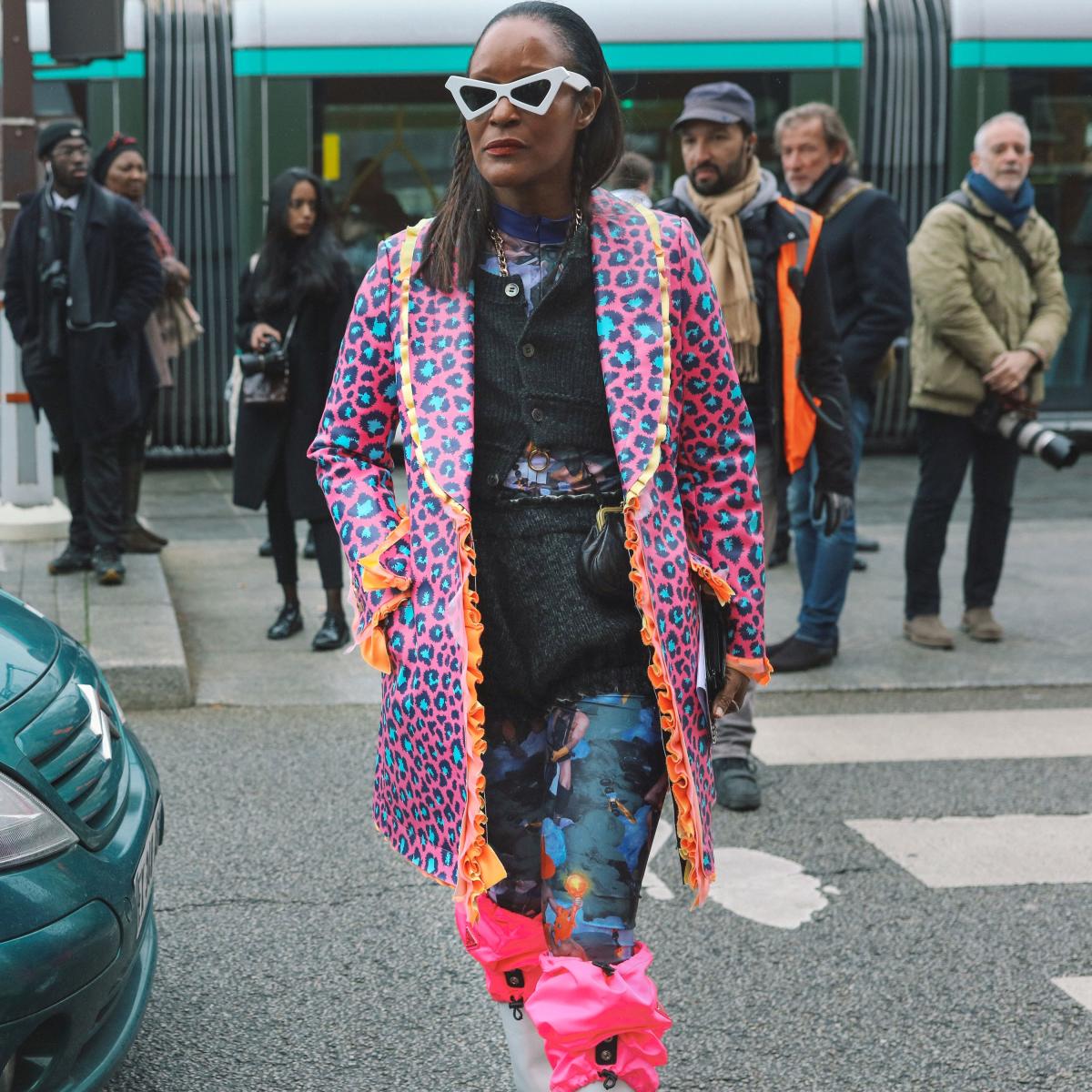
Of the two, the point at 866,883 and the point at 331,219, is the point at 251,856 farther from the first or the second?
the point at 331,219

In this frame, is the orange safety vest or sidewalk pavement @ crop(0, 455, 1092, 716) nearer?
the orange safety vest

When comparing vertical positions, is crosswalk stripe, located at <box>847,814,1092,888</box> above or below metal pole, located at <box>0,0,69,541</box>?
below

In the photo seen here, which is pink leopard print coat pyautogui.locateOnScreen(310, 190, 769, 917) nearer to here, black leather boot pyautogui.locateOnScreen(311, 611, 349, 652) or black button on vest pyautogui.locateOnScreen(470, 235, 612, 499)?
black button on vest pyautogui.locateOnScreen(470, 235, 612, 499)

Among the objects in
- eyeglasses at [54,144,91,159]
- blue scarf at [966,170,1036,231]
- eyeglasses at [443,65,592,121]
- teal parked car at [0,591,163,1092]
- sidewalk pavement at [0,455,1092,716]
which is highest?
eyeglasses at [443,65,592,121]

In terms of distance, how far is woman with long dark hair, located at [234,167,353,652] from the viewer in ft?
22.2

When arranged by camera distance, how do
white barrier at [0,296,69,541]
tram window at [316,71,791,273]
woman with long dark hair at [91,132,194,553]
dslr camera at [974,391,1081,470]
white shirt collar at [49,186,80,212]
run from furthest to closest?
tram window at [316,71,791,273] < white barrier at [0,296,69,541] < woman with long dark hair at [91,132,194,553] < white shirt collar at [49,186,80,212] < dslr camera at [974,391,1081,470]

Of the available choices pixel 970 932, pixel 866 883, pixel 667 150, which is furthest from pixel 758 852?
pixel 667 150

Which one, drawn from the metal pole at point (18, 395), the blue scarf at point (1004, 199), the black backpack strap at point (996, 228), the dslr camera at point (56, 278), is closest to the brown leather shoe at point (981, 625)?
the black backpack strap at point (996, 228)

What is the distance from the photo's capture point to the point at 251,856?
4543mm

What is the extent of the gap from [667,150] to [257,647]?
6.10m

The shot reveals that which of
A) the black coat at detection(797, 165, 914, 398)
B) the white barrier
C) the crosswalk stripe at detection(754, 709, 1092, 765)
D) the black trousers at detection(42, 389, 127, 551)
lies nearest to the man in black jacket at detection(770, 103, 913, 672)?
the black coat at detection(797, 165, 914, 398)

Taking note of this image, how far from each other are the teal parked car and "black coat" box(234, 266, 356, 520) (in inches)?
146

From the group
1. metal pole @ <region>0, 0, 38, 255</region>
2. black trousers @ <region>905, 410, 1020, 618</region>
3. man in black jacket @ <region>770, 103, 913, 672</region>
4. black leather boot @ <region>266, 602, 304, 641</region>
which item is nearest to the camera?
man in black jacket @ <region>770, 103, 913, 672</region>

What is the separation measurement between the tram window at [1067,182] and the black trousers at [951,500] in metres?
5.68
